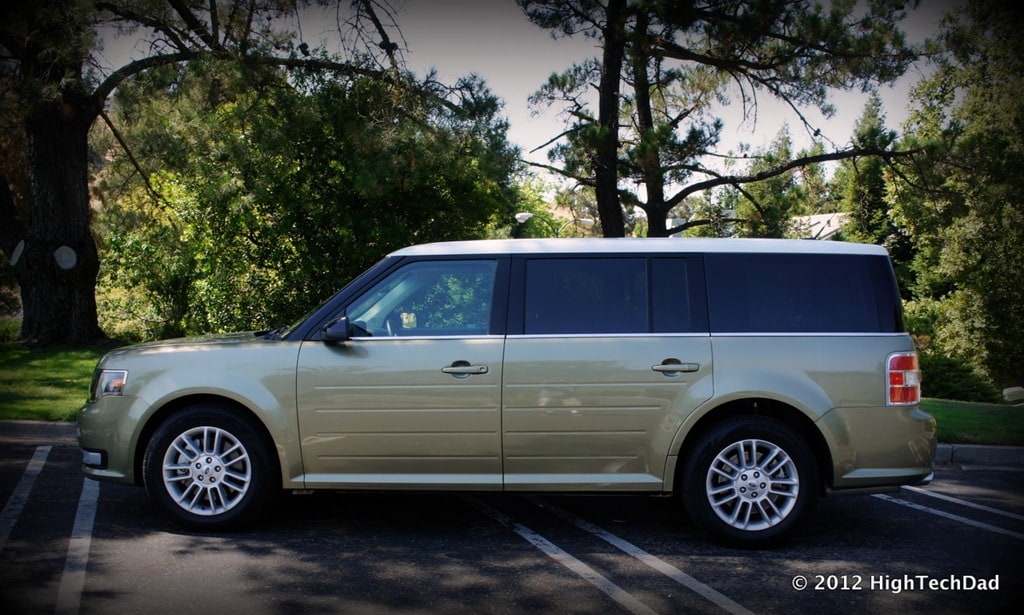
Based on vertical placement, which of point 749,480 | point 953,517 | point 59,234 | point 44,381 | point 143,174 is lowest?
point 953,517

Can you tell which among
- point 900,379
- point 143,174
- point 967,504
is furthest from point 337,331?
point 143,174

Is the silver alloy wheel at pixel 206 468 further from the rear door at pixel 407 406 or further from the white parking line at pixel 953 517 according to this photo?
the white parking line at pixel 953 517

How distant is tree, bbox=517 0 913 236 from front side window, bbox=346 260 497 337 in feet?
27.4

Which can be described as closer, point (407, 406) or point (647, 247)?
point (407, 406)

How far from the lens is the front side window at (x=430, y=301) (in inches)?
225

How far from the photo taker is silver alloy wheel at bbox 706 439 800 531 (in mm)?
5543

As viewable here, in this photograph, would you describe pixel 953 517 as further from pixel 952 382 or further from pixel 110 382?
pixel 952 382

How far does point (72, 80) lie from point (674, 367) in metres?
→ 11.2

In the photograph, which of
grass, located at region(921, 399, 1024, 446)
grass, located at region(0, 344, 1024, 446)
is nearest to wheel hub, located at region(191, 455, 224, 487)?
grass, located at region(0, 344, 1024, 446)

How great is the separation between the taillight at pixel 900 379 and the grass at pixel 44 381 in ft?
25.5

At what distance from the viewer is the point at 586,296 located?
571 cm

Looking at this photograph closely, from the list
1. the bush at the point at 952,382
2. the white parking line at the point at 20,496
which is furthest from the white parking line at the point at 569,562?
the bush at the point at 952,382

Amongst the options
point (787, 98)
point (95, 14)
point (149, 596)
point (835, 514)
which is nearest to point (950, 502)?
point (835, 514)

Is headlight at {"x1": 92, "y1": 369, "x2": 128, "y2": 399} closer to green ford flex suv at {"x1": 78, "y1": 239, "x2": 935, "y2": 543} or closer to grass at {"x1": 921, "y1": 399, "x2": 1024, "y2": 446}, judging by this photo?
green ford flex suv at {"x1": 78, "y1": 239, "x2": 935, "y2": 543}
